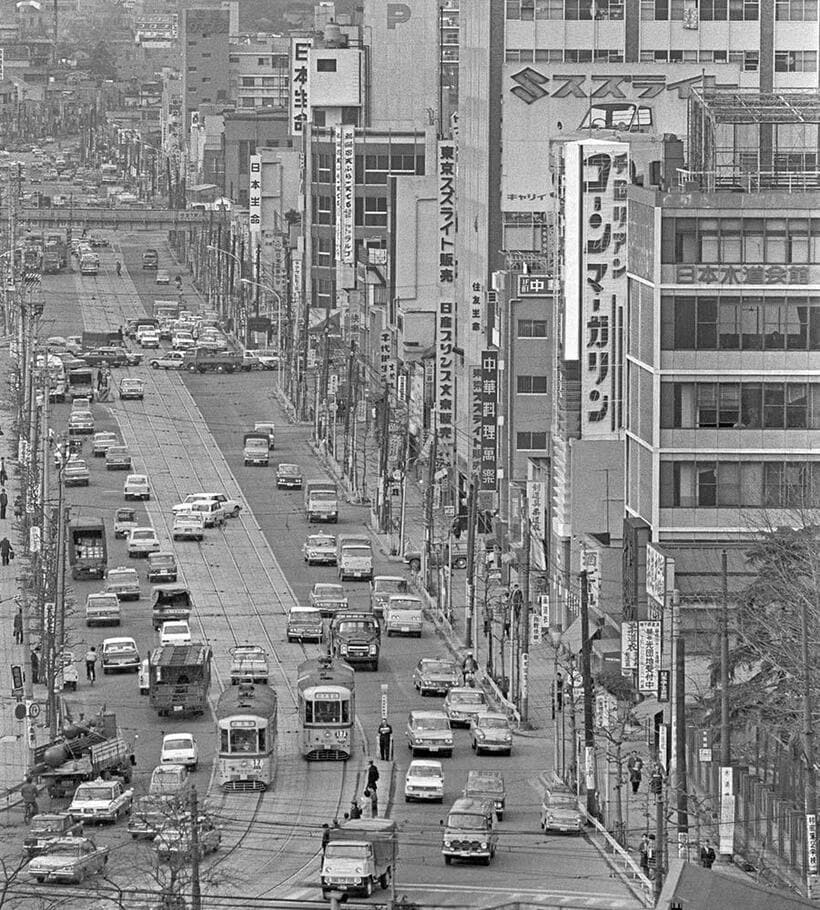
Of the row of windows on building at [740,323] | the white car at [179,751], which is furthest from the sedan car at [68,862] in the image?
the row of windows on building at [740,323]

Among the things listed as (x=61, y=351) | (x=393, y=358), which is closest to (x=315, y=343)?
(x=61, y=351)

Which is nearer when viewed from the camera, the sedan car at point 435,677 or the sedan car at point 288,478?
the sedan car at point 435,677

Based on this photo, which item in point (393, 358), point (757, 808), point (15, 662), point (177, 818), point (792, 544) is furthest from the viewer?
point (393, 358)

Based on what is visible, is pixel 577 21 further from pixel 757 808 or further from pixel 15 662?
pixel 757 808

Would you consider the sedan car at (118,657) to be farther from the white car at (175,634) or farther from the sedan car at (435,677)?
the sedan car at (435,677)

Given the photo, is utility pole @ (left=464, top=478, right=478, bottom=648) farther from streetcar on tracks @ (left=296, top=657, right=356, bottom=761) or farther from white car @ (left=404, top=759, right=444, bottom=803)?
white car @ (left=404, top=759, right=444, bottom=803)

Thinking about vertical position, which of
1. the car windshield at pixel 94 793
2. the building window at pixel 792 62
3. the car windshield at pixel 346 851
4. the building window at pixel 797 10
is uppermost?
the building window at pixel 797 10

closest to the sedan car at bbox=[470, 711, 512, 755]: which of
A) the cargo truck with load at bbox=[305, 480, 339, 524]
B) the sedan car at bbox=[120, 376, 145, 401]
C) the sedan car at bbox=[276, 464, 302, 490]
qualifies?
the cargo truck with load at bbox=[305, 480, 339, 524]
